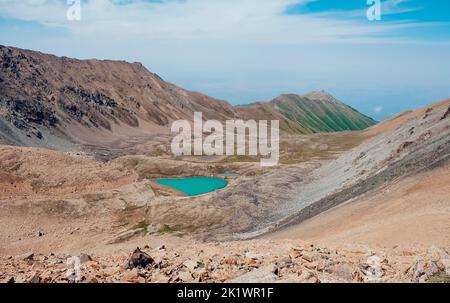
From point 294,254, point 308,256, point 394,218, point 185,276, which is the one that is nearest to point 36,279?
point 185,276

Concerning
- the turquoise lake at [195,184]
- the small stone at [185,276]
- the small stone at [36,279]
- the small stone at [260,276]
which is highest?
the small stone at [260,276]

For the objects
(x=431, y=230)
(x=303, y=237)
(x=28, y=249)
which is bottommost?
(x=28, y=249)

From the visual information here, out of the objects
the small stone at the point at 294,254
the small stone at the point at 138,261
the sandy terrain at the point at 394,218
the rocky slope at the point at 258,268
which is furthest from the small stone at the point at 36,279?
the sandy terrain at the point at 394,218

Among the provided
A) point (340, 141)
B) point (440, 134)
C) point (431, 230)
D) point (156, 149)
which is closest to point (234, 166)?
point (156, 149)

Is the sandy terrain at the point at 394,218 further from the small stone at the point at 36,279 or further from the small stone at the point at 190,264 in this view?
the small stone at the point at 36,279

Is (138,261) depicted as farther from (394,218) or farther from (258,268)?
(394,218)

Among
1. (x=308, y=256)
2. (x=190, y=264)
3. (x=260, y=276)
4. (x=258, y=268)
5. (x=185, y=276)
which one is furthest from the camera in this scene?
(x=308, y=256)

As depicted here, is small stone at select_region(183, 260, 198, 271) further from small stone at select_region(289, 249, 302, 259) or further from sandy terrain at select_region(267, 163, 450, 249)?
sandy terrain at select_region(267, 163, 450, 249)

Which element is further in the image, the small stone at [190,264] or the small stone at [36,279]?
the small stone at [190,264]
